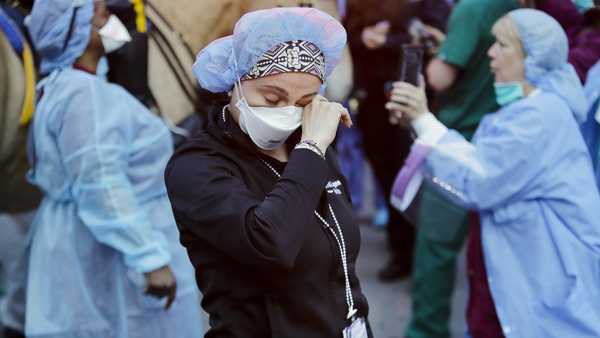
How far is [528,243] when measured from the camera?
3387 mm

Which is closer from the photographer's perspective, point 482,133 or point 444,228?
point 482,133

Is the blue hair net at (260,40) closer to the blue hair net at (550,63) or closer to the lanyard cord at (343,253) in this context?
the lanyard cord at (343,253)

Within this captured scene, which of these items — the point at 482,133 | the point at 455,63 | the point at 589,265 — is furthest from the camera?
the point at 455,63

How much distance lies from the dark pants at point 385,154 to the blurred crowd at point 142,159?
1.13 metres

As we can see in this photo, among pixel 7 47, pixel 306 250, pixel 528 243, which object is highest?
pixel 306 250

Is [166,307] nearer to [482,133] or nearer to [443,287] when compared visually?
[482,133]

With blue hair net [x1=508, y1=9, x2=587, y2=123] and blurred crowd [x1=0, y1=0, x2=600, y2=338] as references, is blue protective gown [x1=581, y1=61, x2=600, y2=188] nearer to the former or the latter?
blurred crowd [x1=0, y1=0, x2=600, y2=338]

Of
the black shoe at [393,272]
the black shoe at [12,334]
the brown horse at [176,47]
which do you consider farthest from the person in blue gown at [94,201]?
the black shoe at [393,272]

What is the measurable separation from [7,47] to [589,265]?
7.58 feet

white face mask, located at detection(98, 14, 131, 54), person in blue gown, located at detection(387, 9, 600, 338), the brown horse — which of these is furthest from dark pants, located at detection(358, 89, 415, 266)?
white face mask, located at detection(98, 14, 131, 54)

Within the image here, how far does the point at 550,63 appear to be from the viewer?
354cm

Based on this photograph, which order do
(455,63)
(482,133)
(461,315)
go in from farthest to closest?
(461,315)
(455,63)
(482,133)

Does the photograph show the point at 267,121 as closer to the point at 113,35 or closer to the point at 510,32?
the point at 113,35

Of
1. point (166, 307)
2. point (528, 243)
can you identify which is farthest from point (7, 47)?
point (528, 243)
